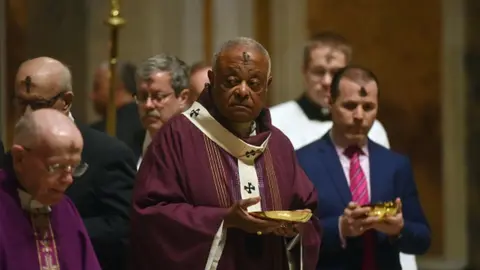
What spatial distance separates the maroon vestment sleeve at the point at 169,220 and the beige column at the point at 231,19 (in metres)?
3.50

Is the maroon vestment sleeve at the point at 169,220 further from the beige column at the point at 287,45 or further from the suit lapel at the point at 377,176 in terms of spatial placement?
the beige column at the point at 287,45

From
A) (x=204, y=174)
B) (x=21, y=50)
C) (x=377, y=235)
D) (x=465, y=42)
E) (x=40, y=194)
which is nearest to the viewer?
(x=40, y=194)

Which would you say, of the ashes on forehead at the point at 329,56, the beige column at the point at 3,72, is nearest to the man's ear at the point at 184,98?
the ashes on forehead at the point at 329,56

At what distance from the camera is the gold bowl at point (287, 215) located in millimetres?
3770

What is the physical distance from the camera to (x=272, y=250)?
3977 mm

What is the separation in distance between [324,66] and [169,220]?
6.13ft

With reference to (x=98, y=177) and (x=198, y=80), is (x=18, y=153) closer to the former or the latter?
(x=98, y=177)

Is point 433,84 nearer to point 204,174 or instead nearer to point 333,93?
point 333,93

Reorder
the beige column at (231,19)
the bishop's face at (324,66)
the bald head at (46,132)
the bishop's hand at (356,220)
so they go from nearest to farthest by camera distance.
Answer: the bald head at (46,132)
the bishop's hand at (356,220)
the bishop's face at (324,66)
the beige column at (231,19)

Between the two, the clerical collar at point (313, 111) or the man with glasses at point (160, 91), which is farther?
the clerical collar at point (313, 111)

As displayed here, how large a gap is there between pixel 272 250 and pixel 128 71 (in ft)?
9.28

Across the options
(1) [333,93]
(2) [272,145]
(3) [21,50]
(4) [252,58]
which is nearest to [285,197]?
(2) [272,145]

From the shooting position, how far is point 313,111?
5828mm

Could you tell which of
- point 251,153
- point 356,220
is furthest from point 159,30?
point 251,153
